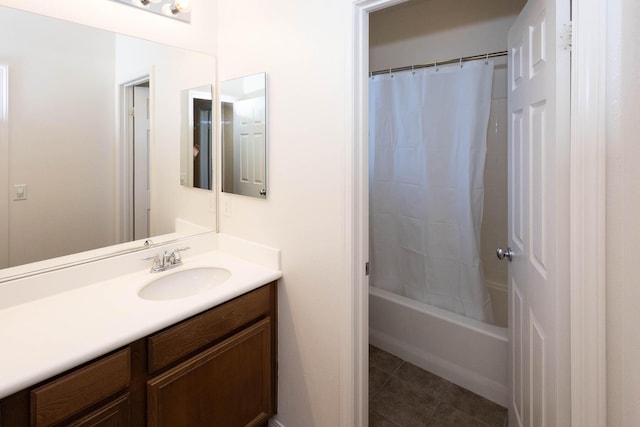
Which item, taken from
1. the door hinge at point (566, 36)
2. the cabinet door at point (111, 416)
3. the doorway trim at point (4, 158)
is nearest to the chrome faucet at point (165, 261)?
the doorway trim at point (4, 158)

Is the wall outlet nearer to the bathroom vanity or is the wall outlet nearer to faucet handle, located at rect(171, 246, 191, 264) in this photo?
the bathroom vanity

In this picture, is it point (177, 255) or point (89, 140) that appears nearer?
point (89, 140)

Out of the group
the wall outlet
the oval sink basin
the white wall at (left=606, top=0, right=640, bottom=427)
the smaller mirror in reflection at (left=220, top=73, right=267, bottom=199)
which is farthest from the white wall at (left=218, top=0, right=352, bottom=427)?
the wall outlet

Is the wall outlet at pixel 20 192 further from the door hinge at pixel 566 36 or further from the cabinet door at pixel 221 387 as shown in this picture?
the door hinge at pixel 566 36

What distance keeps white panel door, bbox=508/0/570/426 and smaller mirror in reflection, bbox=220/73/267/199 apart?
111 centimetres

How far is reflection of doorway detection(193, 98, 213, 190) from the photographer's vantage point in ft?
5.88

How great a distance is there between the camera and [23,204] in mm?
1274

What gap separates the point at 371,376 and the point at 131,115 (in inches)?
80.0

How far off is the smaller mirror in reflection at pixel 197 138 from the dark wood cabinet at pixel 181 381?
2.51ft

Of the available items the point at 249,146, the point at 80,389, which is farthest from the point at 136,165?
the point at 80,389

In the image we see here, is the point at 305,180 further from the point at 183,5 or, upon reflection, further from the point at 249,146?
the point at 183,5

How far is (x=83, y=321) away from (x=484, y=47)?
2.63 metres

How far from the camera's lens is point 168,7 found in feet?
5.16

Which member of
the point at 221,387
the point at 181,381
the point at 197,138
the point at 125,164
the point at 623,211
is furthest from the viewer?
the point at 197,138
